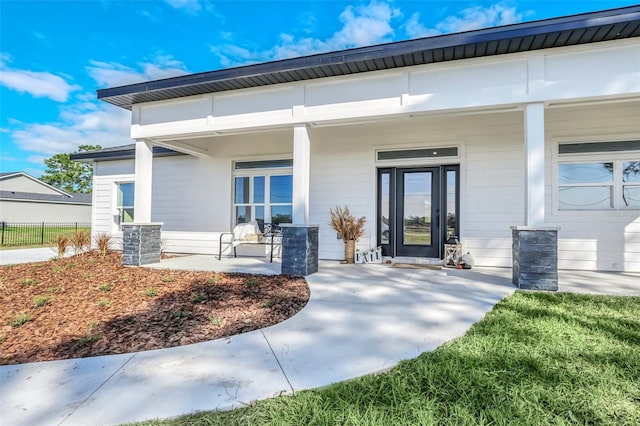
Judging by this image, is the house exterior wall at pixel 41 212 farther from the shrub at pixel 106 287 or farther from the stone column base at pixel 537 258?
the stone column base at pixel 537 258

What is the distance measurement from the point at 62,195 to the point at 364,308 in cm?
3698

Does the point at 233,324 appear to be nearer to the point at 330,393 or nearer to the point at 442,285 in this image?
the point at 330,393

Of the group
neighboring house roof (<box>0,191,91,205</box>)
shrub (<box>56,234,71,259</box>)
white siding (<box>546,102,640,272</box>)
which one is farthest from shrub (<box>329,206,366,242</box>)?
neighboring house roof (<box>0,191,91,205</box>)

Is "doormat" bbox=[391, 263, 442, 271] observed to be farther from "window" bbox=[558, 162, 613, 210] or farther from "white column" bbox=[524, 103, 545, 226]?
"window" bbox=[558, 162, 613, 210]

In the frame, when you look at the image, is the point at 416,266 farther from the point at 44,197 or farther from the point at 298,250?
the point at 44,197

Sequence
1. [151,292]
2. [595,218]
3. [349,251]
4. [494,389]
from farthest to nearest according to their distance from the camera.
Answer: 1. [349,251]
2. [595,218]
3. [151,292]
4. [494,389]

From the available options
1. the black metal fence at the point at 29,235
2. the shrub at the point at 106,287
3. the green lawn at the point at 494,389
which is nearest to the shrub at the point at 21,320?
the shrub at the point at 106,287

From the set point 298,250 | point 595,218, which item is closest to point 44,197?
point 298,250

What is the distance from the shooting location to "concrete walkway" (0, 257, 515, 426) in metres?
1.84

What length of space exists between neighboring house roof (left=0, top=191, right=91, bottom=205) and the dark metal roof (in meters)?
26.3

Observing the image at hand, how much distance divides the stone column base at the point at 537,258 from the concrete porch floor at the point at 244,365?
0.72 m

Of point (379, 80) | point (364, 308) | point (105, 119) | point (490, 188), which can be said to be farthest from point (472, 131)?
point (105, 119)

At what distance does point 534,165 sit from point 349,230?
351 centimetres

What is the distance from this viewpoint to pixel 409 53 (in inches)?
188
